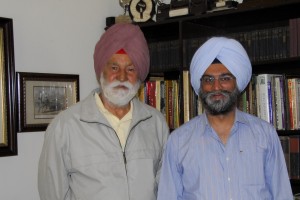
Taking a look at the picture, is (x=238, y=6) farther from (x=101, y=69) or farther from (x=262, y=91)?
(x=101, y=69)

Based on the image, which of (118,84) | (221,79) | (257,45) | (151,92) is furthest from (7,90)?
(257,45)

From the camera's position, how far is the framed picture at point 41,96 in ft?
8.48

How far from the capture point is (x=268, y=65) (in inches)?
99.0

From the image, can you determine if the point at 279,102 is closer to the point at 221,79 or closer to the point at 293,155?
the point at 293,155

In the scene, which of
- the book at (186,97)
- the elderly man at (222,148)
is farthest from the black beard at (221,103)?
the book at (186,97)

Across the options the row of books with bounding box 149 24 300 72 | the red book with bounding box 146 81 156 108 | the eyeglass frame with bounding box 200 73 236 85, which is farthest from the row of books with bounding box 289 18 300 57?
the red book with bounding box 146 81 156 108

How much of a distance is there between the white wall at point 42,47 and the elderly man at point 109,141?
630 mm

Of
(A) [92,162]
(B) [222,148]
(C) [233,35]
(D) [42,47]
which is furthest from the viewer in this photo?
(D) [42,47]

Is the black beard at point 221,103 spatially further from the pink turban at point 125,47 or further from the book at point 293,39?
the book at point 293,39

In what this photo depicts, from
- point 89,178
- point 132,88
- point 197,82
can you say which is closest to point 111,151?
point 89,178

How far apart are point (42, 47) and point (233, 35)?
48.3 inches

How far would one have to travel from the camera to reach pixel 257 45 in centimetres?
254

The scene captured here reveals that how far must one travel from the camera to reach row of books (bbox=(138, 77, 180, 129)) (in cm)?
280

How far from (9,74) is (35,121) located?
349 mm
